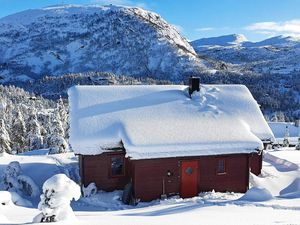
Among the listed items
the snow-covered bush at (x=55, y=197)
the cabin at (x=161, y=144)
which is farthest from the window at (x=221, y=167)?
the snow-covered bush at (x=55, y=197)

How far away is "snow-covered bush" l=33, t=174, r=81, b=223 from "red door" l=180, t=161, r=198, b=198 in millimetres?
10218

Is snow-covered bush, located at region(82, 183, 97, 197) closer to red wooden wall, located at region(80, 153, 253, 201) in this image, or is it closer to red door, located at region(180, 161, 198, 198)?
red wooden wall, located at region(80, 153, 253, 201)

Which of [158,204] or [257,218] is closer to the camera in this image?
[257,218]

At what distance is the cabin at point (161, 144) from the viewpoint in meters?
20.6

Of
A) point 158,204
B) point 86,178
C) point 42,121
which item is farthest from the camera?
point 42,121

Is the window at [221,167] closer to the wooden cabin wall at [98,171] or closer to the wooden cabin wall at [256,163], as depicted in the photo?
the wooden cabin wall at [256,163]

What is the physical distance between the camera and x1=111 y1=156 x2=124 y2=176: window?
21531mm

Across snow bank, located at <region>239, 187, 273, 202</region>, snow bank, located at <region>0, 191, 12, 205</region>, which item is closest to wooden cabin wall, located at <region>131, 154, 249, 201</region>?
snow bank, located at <region>239, 187, 273, 202</region>

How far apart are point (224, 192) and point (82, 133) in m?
8.07

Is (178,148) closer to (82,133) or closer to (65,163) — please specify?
A: (82,133)

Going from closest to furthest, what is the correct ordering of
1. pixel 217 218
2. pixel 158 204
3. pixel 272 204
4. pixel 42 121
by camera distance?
pixel 217 218
pixel 272 204
pixel 158 204
pixel 42 121

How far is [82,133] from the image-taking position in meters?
21.1

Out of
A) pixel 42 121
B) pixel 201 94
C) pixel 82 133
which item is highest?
pixel 201 94

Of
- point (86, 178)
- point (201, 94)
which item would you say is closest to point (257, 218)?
point (86, 178)
